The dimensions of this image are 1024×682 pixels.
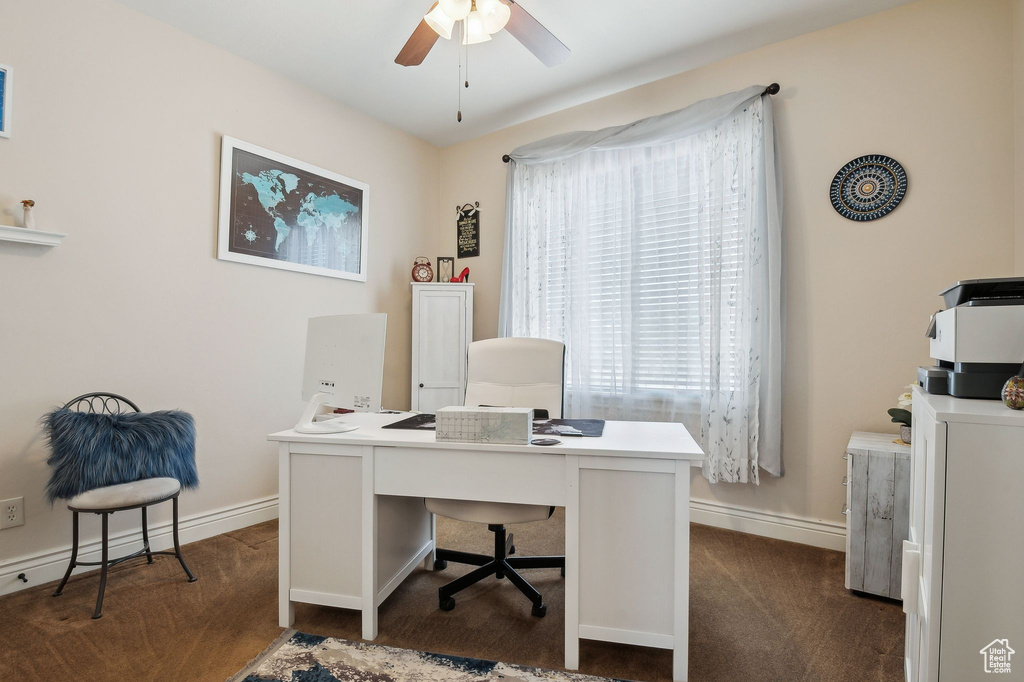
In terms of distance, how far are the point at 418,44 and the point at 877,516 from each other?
2.88 m

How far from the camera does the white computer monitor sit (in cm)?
188

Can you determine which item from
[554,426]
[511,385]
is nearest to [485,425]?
[554,426]

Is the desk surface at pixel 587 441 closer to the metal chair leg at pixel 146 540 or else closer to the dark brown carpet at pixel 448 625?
the dark brown carpet at pixel 448 625

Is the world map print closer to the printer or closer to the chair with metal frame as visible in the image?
the chair with metal frame

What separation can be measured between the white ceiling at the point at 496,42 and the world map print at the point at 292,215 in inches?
25.2

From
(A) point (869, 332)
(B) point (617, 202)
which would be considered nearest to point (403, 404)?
(B) point (617, 202)

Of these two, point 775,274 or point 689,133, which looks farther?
point 689,133

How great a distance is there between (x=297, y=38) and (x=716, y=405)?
10.4 feet

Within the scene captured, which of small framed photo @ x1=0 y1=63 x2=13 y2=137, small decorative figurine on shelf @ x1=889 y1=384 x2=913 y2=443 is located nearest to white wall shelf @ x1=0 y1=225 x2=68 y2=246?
small framed photo @ x1=0 y1=63 x2=13 y2=137

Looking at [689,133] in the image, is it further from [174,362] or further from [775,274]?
Result: [174,362]

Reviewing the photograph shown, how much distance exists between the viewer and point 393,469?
1.81 metres

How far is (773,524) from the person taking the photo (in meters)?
2.82

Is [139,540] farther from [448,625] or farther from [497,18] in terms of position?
[497,18]

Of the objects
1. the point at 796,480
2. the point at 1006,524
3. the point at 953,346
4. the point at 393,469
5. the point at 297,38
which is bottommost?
the point at 796,480
